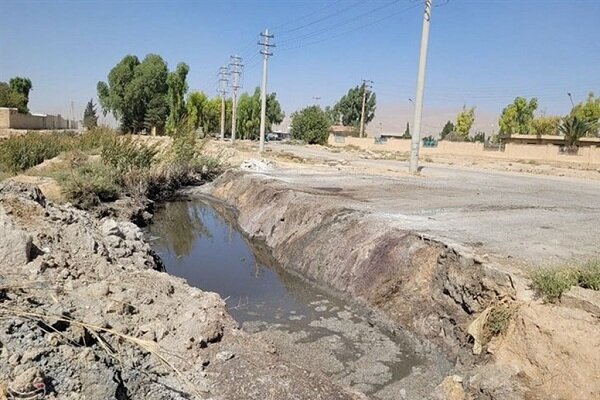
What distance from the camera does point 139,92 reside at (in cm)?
5200

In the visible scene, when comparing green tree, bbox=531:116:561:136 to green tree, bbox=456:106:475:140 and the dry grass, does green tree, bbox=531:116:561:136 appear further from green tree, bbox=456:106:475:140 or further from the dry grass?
the dry grass

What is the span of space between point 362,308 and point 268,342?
2.34 metres

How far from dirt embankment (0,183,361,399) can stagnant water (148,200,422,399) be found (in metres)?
0.85

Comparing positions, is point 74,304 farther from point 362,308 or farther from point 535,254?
point 535,254

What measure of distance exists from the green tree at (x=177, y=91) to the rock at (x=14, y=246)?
47.5 meters

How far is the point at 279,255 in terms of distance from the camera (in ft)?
36.1

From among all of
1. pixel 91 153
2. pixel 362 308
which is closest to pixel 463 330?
pixel 362 308

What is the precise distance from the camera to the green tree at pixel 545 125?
5653 centimetres

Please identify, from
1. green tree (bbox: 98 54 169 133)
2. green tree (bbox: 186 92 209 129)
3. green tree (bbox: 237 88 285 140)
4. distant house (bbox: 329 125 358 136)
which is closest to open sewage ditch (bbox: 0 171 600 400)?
green tree (bbox: 98 54 169 133)

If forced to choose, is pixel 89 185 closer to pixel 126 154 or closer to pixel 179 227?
pixel 179 227

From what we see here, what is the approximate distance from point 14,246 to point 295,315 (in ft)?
13.2

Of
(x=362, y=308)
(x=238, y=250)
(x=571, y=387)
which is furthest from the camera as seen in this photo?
(x=238, y=250)

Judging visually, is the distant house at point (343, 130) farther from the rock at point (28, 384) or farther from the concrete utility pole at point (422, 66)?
the rock at point (28, 384)

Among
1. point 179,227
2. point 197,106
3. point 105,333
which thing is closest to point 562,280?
point 105,333
